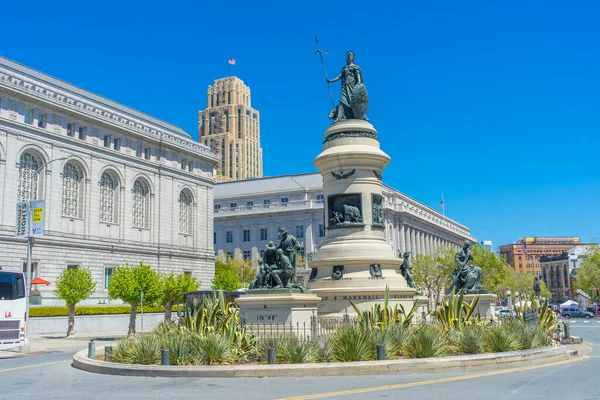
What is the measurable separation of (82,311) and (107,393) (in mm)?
36709

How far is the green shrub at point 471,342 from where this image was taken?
624 inches

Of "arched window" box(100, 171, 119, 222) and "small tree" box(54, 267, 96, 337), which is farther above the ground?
"arched window" box(100, 171, 119, 222)

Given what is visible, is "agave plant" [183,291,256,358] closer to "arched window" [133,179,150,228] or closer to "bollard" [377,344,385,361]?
"bollard" [377,344,385,361]

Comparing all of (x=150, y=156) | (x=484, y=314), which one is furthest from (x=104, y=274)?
(x=484, y=314)

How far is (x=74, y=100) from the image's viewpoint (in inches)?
2366

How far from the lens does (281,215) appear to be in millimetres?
105375

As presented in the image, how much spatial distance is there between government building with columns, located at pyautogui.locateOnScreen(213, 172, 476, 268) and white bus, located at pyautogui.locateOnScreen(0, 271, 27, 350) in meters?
75.9

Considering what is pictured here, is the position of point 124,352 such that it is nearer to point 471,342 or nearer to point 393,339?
point 393,339

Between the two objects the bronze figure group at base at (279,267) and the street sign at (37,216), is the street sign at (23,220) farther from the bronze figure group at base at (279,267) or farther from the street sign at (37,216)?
the bronze figure group at base at (279,267)

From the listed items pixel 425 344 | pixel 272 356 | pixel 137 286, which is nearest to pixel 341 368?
pixel 272 356

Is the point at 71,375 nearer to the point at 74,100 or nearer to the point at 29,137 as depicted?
the point at 29,137

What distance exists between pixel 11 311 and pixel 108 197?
43.0m

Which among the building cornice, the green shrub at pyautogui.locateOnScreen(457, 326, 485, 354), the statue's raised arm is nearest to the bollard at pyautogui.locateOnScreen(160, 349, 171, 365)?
the green shrub at pyautogui.locateOnScreen(457, 326, 485, 354)

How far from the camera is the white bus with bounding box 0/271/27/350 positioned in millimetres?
23094
